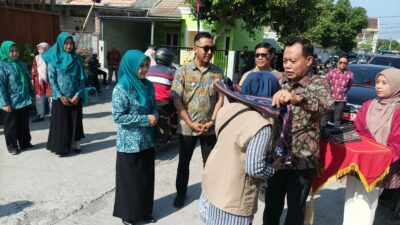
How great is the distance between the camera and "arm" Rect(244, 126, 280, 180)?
2.02 m

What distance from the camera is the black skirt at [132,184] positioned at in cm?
321

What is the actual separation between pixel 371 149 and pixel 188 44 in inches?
657

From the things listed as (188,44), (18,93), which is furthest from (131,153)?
(188,44)

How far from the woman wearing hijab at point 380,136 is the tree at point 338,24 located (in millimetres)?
30336

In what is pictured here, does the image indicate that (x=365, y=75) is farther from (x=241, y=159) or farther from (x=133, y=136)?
(x=241, y=159)

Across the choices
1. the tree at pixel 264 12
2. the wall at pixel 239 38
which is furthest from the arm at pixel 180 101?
the wall at pixel 239 38

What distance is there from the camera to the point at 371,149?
2.71m

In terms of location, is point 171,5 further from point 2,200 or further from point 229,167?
point 229,167

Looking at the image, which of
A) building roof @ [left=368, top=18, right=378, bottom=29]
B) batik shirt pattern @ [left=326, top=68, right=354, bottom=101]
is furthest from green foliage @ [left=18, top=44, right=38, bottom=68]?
building roof @ [left=368, top=18, right=378, bottom=29]

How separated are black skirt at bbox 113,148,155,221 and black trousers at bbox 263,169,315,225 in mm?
1221

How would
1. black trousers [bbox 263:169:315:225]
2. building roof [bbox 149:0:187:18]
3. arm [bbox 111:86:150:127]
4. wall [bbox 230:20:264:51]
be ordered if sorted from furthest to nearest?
wall [bbox 230:20:264:51] < building roof [bbox 149:0:187:18] < arm [bbox 111:86:150:127] < black trousers [bbox 263:169:315:225]

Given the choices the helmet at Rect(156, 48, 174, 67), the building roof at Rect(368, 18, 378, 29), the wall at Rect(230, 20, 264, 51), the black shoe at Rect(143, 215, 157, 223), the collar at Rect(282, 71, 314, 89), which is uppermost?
the building roof at Rect(368, 18, 378, 29)

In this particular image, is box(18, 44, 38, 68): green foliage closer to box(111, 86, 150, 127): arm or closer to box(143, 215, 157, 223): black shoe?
box(111, 86, 150, 127): arm

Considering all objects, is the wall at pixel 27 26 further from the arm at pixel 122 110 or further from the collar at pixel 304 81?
the collar at pixel 304 81
